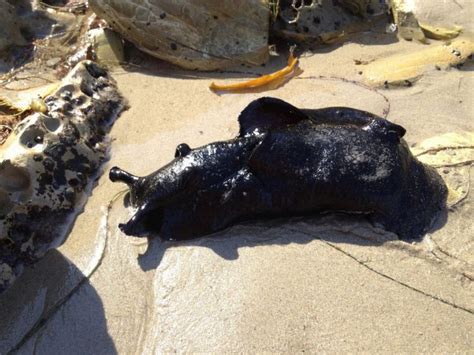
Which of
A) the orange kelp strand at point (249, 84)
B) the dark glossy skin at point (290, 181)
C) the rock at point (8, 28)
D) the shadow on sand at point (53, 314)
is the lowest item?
the rock at point (8, 28)

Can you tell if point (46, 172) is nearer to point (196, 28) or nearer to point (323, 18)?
point (196, 28)

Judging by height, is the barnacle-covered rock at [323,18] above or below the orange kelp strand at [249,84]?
above

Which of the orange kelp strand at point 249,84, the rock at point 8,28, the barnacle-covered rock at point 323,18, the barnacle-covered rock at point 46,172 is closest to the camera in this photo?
the barnacle-covered rock at point 46,172

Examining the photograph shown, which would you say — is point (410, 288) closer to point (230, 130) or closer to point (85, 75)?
point (230, 130)

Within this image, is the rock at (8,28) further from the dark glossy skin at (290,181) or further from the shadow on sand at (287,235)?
the shadow on sand at (287,235)

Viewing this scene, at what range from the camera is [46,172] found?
4.15 metres

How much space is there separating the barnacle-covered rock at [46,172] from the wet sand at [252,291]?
157 millimetres

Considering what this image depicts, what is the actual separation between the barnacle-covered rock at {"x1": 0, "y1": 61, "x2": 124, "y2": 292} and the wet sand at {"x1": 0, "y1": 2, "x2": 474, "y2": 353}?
6.2 inches

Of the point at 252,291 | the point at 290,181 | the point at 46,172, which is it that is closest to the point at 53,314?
the point at 46,172

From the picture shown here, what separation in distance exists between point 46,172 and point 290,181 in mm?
1937

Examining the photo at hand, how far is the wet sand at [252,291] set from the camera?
3156 millimetres

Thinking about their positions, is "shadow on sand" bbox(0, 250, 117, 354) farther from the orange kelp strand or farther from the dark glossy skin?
the orange kelp strand

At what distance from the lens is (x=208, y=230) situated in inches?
144

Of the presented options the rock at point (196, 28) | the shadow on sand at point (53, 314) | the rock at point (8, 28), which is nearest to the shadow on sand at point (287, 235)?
the shadow on sand at point (53, 314)
